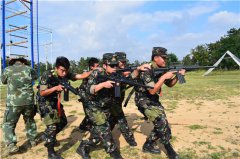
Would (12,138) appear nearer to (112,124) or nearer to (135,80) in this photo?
(112,124)

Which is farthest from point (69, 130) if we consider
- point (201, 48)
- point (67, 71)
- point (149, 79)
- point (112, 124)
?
point (201, 48)

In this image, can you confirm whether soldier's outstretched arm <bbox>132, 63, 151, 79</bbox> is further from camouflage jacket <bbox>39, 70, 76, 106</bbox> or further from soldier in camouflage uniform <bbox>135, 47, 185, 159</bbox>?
camouflage jacket <bbox>39, 70, 76, 106</bbox>

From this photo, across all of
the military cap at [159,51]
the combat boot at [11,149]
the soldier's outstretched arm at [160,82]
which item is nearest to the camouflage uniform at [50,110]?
the combat boot at [11,149]

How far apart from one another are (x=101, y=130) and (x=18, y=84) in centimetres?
205

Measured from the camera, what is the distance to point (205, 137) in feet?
20.2

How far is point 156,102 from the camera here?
5027 mm

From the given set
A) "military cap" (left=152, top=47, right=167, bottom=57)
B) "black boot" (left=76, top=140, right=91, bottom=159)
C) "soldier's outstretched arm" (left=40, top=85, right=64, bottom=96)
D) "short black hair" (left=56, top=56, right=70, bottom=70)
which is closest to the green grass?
"military cap" (left=152, top=47, right=167, bottom=57)

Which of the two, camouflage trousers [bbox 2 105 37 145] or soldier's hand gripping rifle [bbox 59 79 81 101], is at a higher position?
soldier's hand gripping rifle [bbox 59 79 81 101]

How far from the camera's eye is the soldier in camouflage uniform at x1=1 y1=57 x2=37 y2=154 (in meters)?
5.32

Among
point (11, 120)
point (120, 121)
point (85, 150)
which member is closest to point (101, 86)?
point (85, 150)

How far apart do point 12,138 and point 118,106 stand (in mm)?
2194

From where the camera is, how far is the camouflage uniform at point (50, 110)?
16.1 feet

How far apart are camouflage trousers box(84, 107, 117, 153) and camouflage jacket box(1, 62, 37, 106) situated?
1491 mm

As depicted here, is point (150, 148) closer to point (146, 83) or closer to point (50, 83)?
point (146, 83)
